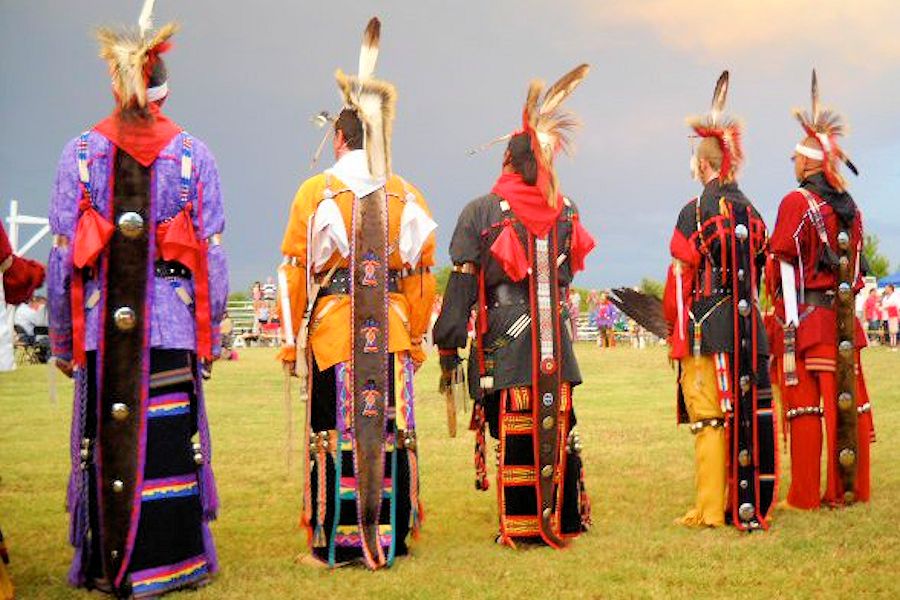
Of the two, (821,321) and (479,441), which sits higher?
(821,321)

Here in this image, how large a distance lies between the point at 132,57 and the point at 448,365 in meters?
2.25

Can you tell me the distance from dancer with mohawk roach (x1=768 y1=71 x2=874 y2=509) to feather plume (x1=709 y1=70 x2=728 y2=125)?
69cm

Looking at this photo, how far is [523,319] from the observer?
5613 mm

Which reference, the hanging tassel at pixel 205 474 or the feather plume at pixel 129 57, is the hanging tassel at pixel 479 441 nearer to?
the hanging tassel at pixel 205 474

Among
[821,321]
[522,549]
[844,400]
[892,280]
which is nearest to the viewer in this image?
[522,549]

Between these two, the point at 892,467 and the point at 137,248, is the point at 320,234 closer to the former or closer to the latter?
the point at 137,248

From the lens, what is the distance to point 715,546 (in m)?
5.58

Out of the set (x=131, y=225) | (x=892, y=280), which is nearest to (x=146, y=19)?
(x=131, y=225)

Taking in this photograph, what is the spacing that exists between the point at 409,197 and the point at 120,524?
2094 millimetres

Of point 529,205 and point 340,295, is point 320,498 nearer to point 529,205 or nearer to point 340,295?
point 340,295

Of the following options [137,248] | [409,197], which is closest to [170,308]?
[137,248]

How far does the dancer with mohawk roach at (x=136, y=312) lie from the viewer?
4.63m

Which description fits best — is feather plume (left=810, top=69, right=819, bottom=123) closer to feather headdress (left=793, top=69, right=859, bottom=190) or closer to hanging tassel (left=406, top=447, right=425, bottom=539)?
feather headdress (left=793, top=69, right=859, bottom=190)

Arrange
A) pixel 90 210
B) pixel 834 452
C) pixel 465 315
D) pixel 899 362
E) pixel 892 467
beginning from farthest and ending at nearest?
pixel 899 362 < pixel 892 467 < pixel 834 452 < pixel 465 315 < pixel 90 210
